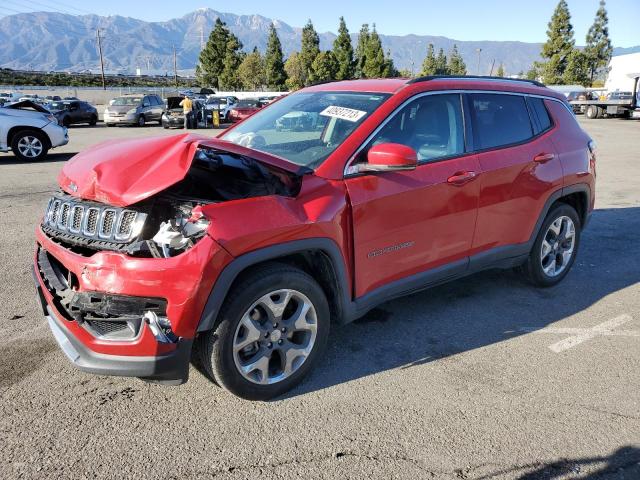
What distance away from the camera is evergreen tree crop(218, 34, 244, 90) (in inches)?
2569

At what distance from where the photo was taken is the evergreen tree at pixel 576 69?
178 ft

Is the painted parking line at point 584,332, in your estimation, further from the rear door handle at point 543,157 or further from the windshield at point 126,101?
the windshield at point 126,101

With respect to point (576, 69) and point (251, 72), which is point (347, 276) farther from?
point (251, 72)

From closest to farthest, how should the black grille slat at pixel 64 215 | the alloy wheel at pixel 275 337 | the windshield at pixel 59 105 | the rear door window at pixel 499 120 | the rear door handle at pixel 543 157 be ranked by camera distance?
the alloy wheel at pixel 275 337 < the black grille slat at pixel 64 215 < the rear door window at pixel 499 120 < the rear door handle at pixel 543 157 < the windshield at pixel 59 105

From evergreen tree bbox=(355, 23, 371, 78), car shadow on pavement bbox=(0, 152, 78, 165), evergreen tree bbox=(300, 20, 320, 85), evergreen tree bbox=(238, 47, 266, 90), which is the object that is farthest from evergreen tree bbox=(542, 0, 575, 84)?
car shadow on pavement bbox=(0, 152, 78, 165)

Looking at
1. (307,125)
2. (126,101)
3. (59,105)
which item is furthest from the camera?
(126,101)

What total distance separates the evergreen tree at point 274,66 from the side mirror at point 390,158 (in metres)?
65.0

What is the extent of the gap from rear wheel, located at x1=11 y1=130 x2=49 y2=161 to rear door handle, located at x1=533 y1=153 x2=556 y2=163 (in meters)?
11.9

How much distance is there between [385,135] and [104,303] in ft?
6.47

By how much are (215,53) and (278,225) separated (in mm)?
68739

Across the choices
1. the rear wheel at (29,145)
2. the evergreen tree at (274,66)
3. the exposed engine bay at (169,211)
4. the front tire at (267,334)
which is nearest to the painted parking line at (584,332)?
the front tire at (267,334)

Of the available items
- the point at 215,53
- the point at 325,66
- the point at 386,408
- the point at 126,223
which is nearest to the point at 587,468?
the point at 386,408

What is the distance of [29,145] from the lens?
12.4 meters

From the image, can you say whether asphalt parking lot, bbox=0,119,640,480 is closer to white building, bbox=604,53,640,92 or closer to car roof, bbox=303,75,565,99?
car roof, bbox=303,75,565,99
